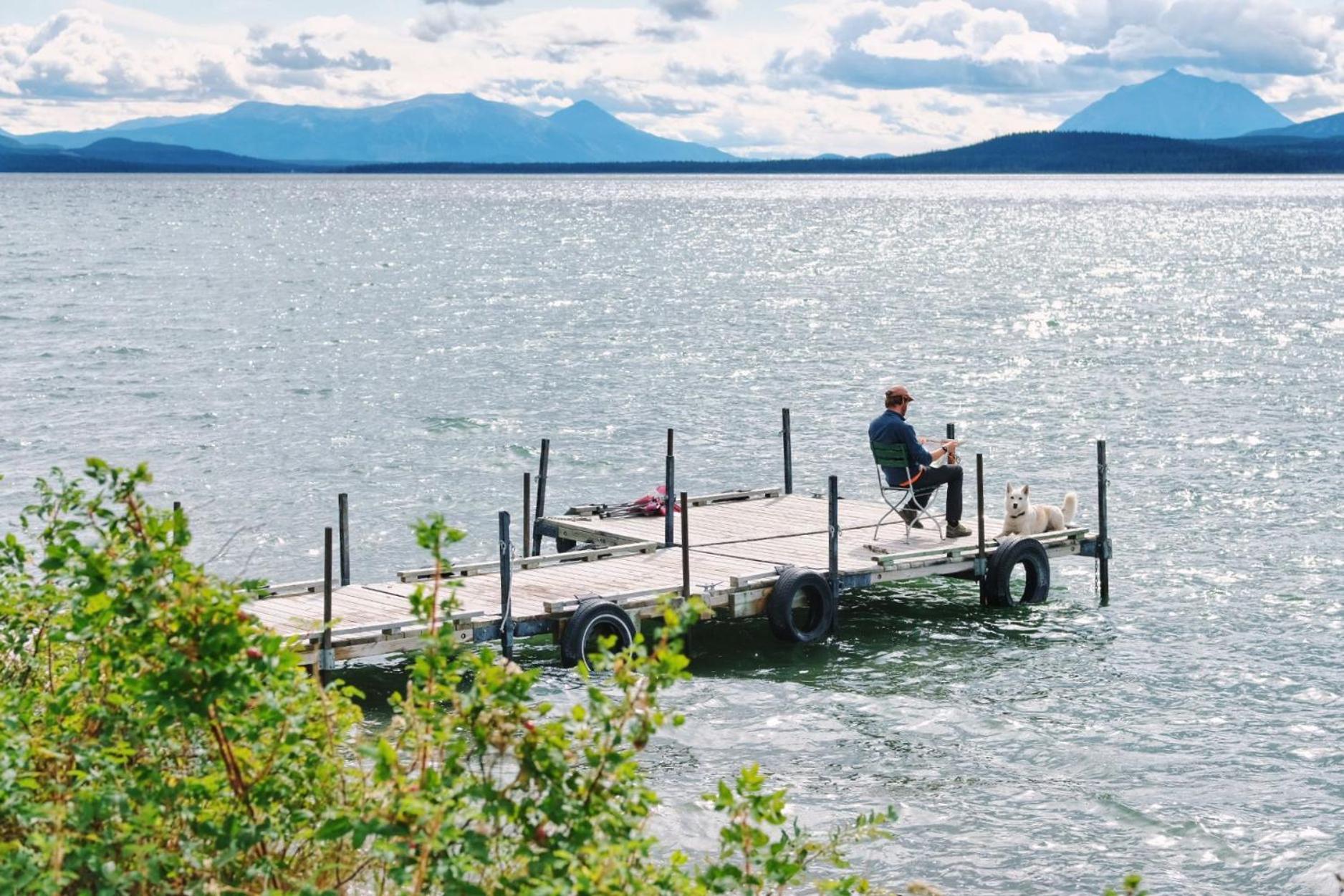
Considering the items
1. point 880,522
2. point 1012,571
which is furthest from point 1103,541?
point 880,522

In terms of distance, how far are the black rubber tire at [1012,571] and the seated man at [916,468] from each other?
654 mm

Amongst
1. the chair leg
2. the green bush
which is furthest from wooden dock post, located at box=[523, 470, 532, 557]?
the green bush

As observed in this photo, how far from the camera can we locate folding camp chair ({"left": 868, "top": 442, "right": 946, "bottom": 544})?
60.3 feet

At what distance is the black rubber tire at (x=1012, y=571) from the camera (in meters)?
19.3

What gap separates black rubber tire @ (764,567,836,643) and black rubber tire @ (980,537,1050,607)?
95.8 inches

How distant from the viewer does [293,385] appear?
1708 inches

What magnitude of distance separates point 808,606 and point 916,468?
2.12m

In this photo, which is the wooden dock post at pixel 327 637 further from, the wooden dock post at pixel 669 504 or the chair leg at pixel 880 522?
the chair leg at pixel 880 522

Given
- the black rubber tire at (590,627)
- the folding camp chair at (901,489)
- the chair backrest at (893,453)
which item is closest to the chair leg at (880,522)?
the folding camp chair at (901,489)

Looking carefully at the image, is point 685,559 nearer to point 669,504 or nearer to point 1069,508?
point 669,504

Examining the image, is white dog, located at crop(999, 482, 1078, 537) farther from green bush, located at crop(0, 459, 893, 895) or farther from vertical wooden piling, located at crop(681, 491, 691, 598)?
green bush, located at crop(0, 459, 893, 895)

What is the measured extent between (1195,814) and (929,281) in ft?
233

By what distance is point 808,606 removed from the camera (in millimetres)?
17859

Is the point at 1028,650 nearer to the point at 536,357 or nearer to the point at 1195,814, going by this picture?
the point at 1195,814
